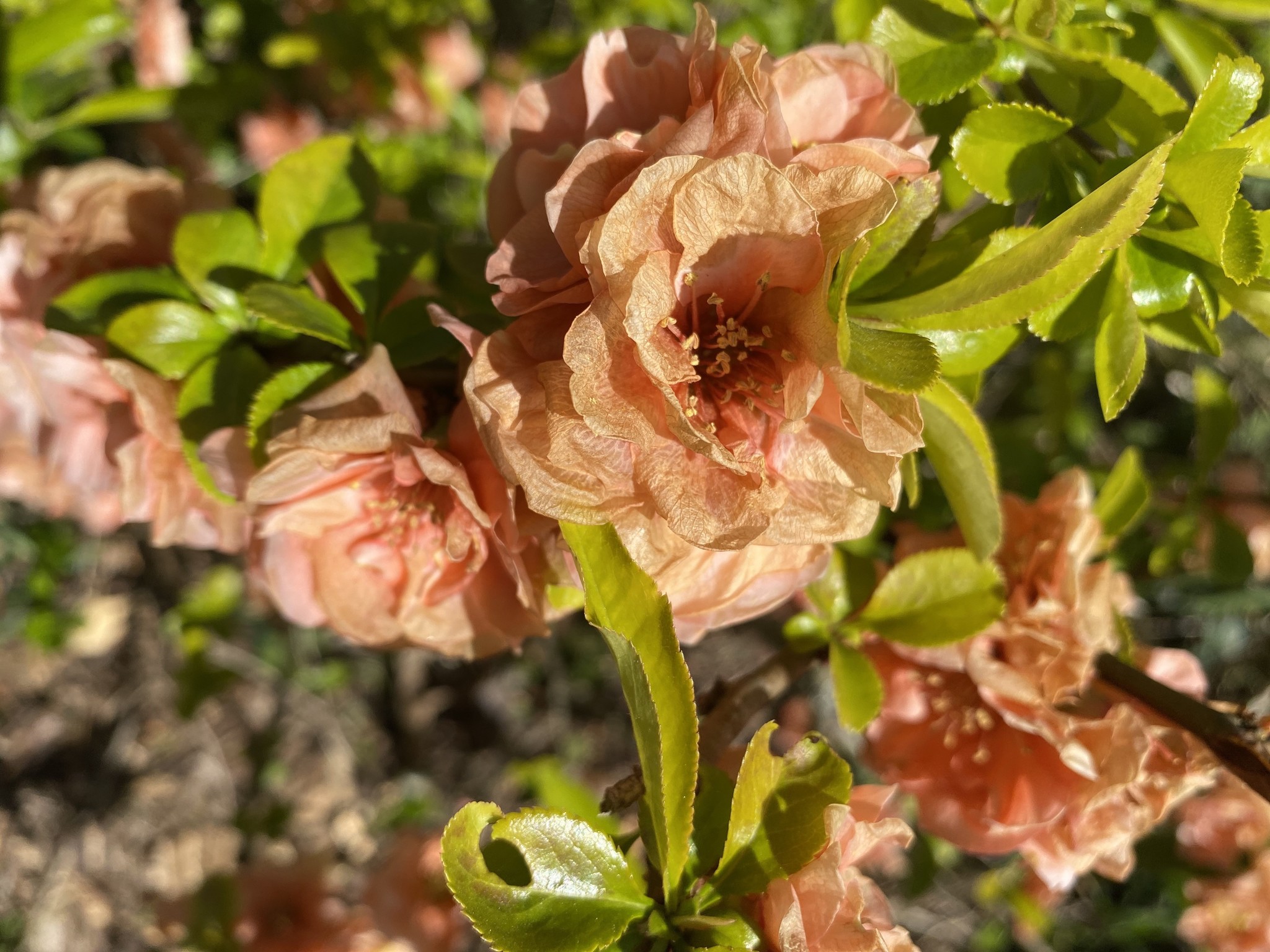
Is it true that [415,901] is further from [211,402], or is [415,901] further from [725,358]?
[725,358]

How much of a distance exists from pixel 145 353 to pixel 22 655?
2.56 m

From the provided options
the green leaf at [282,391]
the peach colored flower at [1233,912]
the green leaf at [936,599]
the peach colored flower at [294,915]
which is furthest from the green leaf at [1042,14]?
the peach colored flower at [1233,912]

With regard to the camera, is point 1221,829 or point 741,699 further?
point 1221,829

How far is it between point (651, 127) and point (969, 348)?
0.32 meters

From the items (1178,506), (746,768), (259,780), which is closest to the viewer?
(746,768)

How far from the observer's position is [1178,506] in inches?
58.7

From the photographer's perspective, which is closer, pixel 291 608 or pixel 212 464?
pixel 212 464

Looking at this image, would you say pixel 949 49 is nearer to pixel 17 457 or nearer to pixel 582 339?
pixel 582 339

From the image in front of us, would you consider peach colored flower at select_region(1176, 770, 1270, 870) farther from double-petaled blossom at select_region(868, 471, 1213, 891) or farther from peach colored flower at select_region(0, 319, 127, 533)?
peach colored flower at select_region(0, 319, 127, 533)

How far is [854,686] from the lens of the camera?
85 cm

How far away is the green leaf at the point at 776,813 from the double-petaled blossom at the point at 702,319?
4.8 inches

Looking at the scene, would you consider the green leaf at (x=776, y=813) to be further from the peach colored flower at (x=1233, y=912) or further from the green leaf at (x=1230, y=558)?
the peach colored flower at (x=1233, y=912)

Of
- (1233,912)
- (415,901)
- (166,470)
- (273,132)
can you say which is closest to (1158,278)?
(166,470)

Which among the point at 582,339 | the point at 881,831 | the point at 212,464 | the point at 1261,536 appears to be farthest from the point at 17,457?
the point at 1261,536
